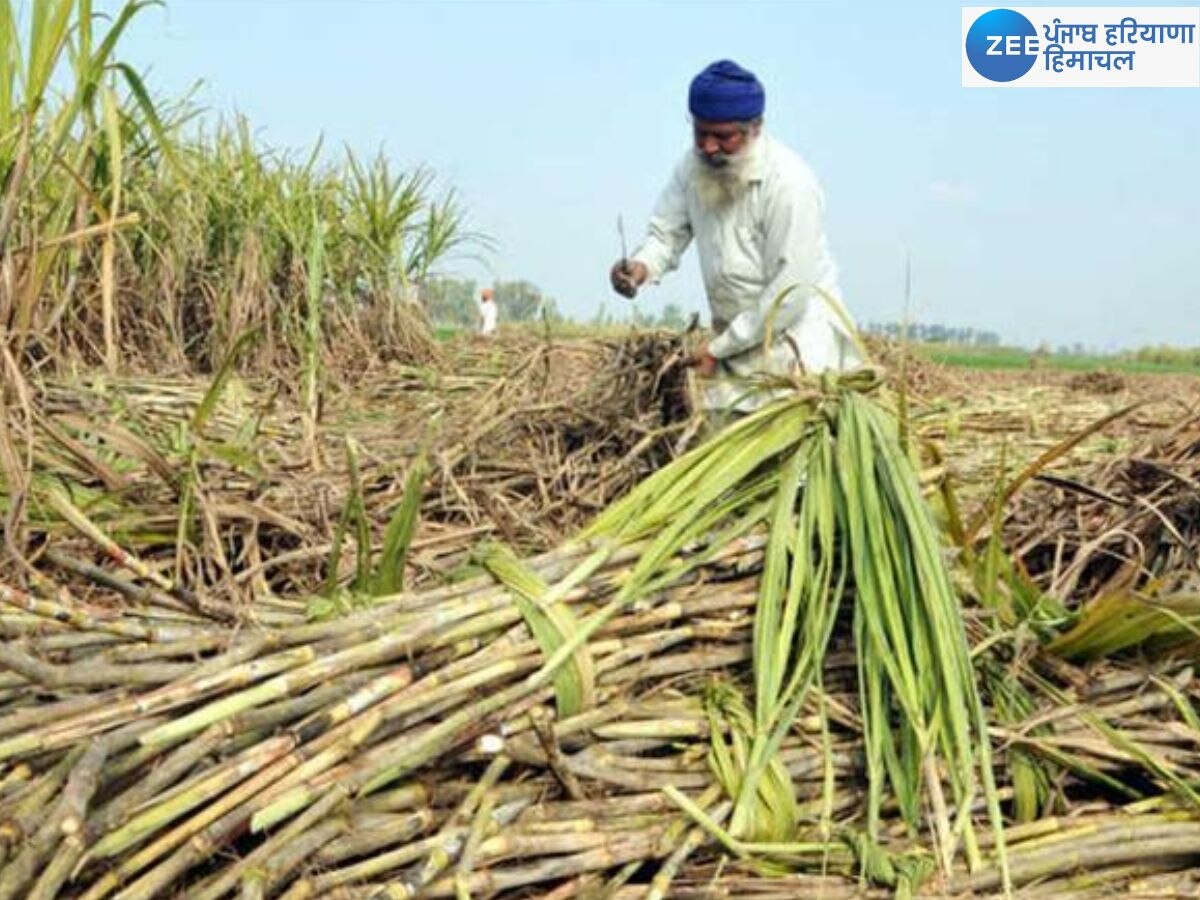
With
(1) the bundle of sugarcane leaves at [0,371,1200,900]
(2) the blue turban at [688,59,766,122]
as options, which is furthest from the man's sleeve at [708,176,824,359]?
(1) the bundle of sugarcane leaves at [0,371,1200,900]

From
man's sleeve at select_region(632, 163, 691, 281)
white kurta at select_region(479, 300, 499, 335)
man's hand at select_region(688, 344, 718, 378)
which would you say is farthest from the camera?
white kurta at select_region(479, 300, 499, 335)

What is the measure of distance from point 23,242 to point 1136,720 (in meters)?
2.02

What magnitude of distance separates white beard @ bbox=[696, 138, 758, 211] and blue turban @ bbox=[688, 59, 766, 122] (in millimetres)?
115

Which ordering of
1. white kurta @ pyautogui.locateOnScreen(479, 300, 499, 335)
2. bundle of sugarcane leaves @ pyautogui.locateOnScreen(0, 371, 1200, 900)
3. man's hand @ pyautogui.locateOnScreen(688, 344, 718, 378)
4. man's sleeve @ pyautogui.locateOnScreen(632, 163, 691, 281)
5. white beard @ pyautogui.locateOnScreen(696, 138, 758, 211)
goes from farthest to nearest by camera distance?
white kurta @ pyautogui.locateOnScreen(479, 300, 499, 335) < man's sleeve @ pyautogui.locateOnScreen(632, 163, 691, 281) < white beard @ pyautogui.locateOnScreen(696, 138, 758, 211) < man's hand @ pyautogui.locateOnScreen(688, 344, 718, 378) < bundle of sugarcane leaves @ pyautogui.locateOnScreen(0, 371, 1200, 900)

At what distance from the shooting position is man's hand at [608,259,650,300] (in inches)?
143

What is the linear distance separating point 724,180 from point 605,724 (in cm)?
210

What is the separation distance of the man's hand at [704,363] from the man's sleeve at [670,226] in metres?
0.56

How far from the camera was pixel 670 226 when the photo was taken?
3.92 meters

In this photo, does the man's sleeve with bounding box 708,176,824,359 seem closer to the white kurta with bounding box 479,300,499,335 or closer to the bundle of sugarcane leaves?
the bundle of sugarcane leaves

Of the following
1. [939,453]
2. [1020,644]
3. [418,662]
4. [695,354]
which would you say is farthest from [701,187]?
[418,662]

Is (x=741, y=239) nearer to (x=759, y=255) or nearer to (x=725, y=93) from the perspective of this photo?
(x=759, y=255)

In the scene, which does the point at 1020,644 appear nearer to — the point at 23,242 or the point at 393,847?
the point at 393,847

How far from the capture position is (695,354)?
10.9ft

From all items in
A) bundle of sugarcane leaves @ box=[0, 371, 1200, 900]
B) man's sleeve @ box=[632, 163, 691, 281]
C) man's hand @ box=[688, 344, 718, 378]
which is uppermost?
man's sleeve @ box=[632, 163, 691, 281]
